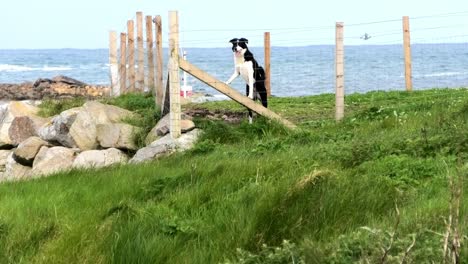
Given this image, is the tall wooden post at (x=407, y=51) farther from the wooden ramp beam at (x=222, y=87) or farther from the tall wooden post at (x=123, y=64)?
the wooden ramp beam at (x=222, y=87)

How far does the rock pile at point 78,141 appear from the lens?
11047 millimetres

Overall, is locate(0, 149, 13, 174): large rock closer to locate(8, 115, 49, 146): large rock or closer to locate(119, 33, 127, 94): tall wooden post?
locate(8, 115, 49, 146): large rock

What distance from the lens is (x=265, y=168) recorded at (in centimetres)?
691

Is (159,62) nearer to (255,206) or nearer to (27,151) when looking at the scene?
(27,151)

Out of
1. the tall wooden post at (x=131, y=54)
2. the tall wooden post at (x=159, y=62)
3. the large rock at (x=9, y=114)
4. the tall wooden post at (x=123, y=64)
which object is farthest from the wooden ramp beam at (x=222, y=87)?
the tall wooden post at (x=123, y=64)

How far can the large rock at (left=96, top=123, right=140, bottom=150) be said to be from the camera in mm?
11859

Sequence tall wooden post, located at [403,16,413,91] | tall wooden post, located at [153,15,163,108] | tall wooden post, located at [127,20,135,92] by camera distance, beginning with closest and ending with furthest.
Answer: tall wooden post, located at [153,15,163,108], tall wooden post, located at [403,16,413,91], tall wooden post, located at [127,20,135,92]

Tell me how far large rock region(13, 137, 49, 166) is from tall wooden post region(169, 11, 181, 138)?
296 cm

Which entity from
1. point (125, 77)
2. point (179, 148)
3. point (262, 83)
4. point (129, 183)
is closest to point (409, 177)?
point (129, 183)

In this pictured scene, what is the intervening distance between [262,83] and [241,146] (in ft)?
11.1

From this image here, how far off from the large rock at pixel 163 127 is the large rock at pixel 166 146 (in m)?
0.19

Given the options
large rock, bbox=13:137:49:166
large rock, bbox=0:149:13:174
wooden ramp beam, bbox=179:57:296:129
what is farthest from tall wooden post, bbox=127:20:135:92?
wooden ramp beam, bbox=179:57:296:129

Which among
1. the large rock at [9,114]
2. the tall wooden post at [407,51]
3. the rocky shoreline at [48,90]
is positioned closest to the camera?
the large rock at [9,114]

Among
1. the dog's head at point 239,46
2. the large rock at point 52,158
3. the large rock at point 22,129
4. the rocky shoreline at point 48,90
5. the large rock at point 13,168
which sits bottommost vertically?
the large rock at point 13,168
